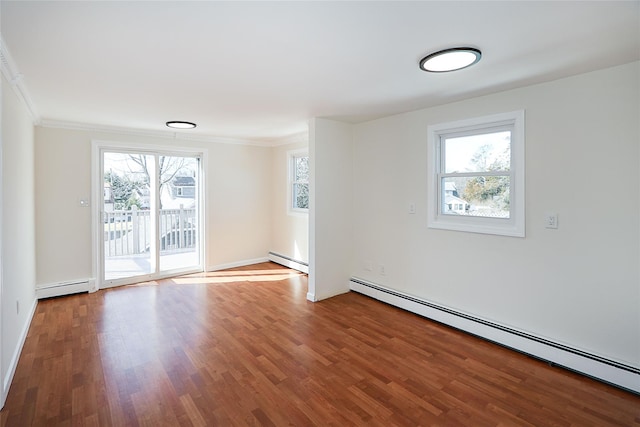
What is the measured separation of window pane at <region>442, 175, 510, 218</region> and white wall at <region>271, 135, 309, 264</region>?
256 cm

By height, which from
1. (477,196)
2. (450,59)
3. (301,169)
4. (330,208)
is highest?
(450,59)

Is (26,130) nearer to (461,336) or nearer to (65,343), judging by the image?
(65,343)

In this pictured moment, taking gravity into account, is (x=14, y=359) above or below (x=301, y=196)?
below

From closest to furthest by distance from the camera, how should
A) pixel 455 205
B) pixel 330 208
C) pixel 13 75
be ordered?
pixel 13 75 → pixel 455 205 → pixel 330 208

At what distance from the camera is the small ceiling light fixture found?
209 centimetres

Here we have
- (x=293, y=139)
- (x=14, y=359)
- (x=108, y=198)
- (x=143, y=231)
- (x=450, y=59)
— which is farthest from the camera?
(x=293, y=139)

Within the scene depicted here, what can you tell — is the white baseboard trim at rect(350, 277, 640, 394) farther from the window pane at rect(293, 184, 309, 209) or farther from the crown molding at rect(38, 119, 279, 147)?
the crown molding at rect(38, 119, 279, 147)

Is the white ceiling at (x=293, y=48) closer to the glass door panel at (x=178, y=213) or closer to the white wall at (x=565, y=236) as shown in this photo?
the white wall at (x=565, y=236)

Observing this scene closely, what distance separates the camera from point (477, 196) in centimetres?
329

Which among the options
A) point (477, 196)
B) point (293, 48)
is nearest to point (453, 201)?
point (477, 196)

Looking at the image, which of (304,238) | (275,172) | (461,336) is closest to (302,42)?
(461,336)

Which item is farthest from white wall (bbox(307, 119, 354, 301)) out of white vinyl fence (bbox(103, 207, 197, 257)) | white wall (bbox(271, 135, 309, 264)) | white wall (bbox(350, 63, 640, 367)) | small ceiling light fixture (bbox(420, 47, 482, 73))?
white vinyl fence (bbox(103, 207, 197, 257))

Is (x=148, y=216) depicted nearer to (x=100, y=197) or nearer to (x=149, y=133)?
(x=100, y=197)

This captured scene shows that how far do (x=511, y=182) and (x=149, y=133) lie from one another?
16.1 ft
